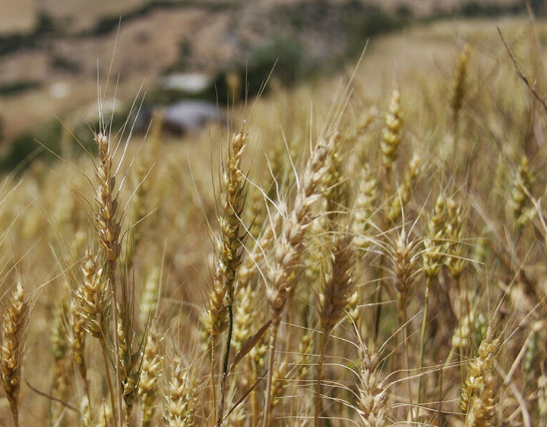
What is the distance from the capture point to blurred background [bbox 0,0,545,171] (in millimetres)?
22266

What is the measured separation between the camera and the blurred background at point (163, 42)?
877 inches

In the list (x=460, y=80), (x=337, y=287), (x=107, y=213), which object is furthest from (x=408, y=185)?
(x=107, y=213)

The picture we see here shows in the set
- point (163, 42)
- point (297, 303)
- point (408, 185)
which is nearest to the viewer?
point (408, 185)

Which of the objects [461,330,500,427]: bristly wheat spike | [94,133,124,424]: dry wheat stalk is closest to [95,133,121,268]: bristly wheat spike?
[94,133,124,424]: dry wheat stalk

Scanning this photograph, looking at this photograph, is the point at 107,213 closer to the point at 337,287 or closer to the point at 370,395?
the point at 337,287

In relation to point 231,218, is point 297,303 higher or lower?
lower

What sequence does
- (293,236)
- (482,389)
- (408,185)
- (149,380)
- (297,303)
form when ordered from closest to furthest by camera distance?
(293,236) → (482,389) → (149,380) → (408,185) → (297,303)

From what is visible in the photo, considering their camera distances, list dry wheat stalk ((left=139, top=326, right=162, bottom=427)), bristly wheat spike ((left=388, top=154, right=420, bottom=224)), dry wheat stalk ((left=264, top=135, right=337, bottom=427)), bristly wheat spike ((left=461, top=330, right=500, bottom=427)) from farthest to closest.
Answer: bristly wheat spike ((left=388, top=154, right=420, bottom=224))
dry wheat stalk ((left=139, top=326, right=162, bottom=427))
bristly wheat spike ((left=461, top=330, right=500, bottom=427))
dry wheat stalk ((left=264, top=135, right=337, bottom=427))

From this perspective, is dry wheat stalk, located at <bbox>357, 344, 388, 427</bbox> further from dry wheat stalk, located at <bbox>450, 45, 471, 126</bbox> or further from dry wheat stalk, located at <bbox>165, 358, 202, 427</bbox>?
dry wheat stalk, located at <bbox>450, 45, 471, 126</bbox>

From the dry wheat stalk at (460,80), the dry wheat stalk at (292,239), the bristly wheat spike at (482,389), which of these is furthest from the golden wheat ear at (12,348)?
the dry wheat stalk at (460,80)

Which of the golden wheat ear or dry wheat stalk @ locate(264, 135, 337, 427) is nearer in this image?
dry wheat stalk @ locate(264, 135, 337, 427)

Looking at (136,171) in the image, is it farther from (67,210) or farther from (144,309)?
(144,309)

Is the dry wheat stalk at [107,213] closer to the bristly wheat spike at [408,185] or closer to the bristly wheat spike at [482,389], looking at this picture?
the bristly wheat spike at [482,389]

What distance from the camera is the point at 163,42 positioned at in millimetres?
55438
